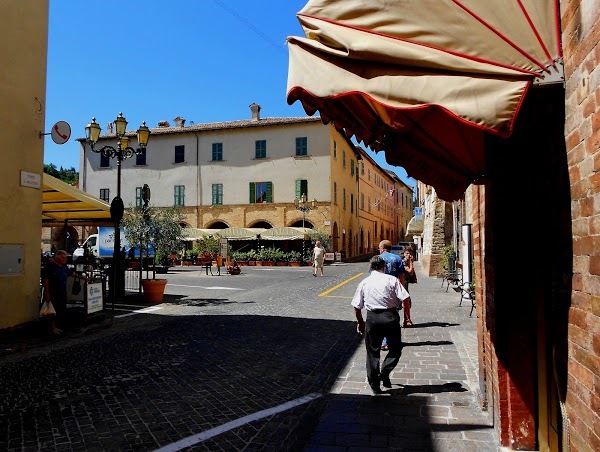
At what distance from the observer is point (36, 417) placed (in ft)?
14.6

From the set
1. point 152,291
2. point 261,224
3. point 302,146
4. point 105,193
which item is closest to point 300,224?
point 261,224

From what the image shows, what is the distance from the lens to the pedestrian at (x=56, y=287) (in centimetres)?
842

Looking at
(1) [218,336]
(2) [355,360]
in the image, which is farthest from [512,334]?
(1) [218,336]

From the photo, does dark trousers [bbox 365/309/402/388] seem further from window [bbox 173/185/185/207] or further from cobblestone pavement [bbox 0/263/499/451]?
window [bbox 173/185/185/207]

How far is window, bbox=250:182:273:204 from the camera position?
3881 centimetres

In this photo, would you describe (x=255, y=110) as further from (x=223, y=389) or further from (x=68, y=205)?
(x=223, y=389)

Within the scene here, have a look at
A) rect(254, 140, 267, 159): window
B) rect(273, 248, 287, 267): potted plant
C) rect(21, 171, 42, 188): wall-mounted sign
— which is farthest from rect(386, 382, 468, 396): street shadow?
rect(254, 140, 267, 159): window

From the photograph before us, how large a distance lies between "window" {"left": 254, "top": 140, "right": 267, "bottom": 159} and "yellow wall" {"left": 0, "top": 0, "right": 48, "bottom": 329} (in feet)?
97.9

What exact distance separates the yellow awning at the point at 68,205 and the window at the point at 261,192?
2467 cm

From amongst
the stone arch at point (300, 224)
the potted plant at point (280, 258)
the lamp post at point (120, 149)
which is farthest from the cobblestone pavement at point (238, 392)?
the stone arch at point (300, 224)

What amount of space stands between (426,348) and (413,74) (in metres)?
5.86

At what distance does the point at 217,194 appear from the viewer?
40.0 metres

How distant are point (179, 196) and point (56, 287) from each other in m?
33.1

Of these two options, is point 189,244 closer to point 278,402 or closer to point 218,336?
point 218,336
